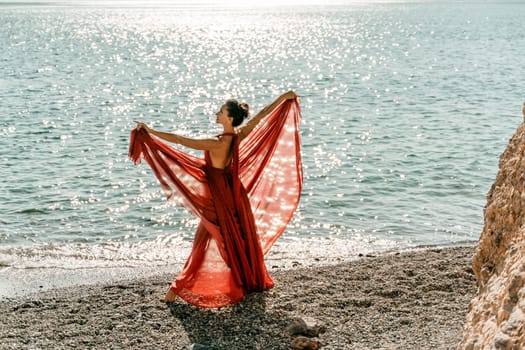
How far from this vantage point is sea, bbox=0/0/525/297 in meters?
11.9

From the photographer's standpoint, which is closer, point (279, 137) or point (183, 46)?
point (279, 137)

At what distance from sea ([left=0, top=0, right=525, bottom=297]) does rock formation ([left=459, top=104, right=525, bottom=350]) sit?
18.0 feet

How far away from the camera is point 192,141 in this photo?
7387 mm

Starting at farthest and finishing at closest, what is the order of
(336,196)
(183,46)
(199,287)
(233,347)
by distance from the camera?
(183,46), (336,196), (199,287), (233,347)

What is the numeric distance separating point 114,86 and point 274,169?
28.7 meters

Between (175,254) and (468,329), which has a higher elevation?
(468,329)

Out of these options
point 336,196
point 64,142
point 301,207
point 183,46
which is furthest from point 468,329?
point 183,46

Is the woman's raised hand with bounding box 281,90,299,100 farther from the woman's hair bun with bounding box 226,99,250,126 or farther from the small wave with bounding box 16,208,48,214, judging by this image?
the small wave with bounding box 16,208,48,214

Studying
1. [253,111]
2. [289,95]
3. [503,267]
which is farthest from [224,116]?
[253,111]

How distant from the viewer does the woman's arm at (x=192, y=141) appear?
24.1 ft

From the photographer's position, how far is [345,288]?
8234 mm

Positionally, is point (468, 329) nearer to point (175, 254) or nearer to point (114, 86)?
point (175, 254)

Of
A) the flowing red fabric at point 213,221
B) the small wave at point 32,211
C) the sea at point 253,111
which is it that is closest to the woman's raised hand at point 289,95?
the flowing red fabric at point 213,221

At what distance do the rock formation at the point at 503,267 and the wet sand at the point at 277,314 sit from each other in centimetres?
168
